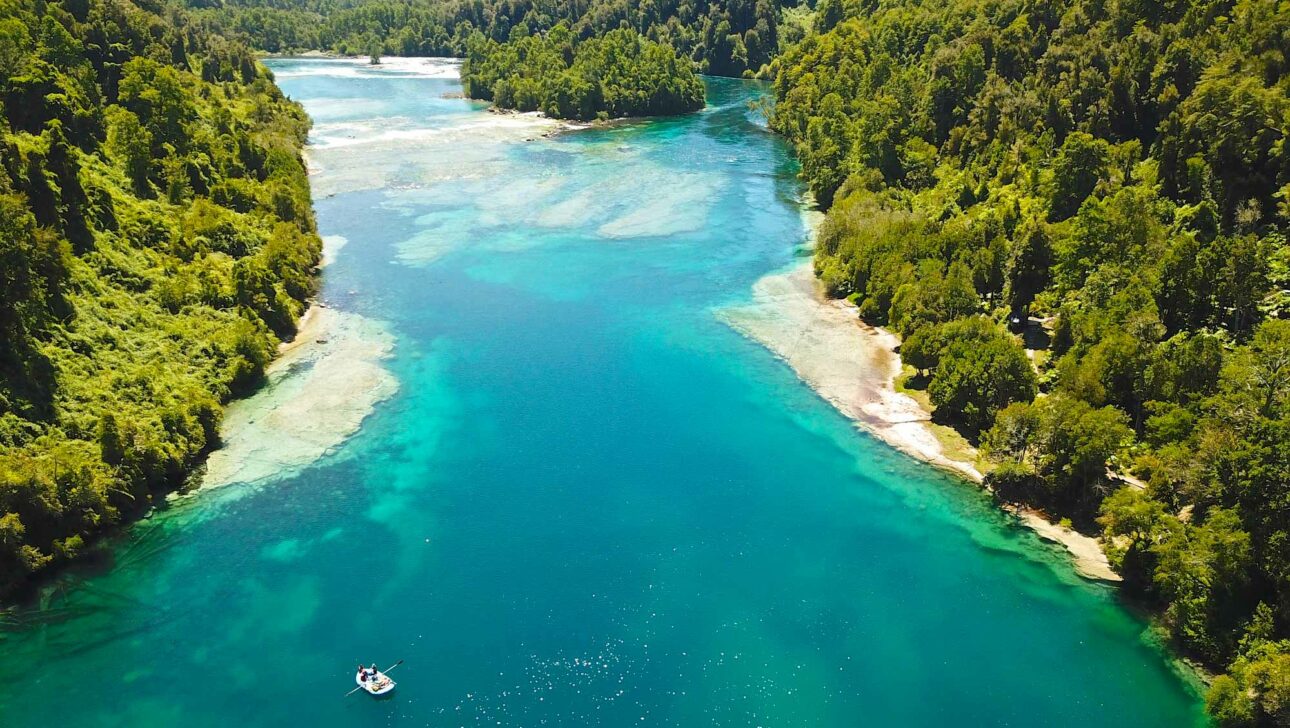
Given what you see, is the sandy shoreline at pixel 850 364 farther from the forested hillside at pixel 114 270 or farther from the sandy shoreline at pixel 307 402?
the forested hillside at pixel 114 270

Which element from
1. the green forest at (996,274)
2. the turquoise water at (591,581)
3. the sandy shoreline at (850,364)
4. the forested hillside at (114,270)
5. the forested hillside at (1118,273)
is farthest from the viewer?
the sandy shoreline at (850,364)

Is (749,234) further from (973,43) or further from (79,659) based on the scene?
(79,659)

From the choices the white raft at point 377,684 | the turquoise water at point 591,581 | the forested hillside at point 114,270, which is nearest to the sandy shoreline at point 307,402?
the turquoise water at point 591,581

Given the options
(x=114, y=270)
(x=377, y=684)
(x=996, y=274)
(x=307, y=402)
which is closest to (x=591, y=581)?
(x=377, y=684)

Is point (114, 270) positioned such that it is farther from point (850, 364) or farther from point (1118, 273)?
point (1118, 273)

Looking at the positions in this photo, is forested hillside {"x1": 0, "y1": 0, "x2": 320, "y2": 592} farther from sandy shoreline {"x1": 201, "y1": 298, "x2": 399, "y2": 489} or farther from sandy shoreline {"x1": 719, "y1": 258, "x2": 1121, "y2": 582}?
sandy shoreline {"x1": 719, "y1": 258, "x2": 1121, "y2": 582}

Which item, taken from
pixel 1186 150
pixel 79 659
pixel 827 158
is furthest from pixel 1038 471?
pixel 827 158
